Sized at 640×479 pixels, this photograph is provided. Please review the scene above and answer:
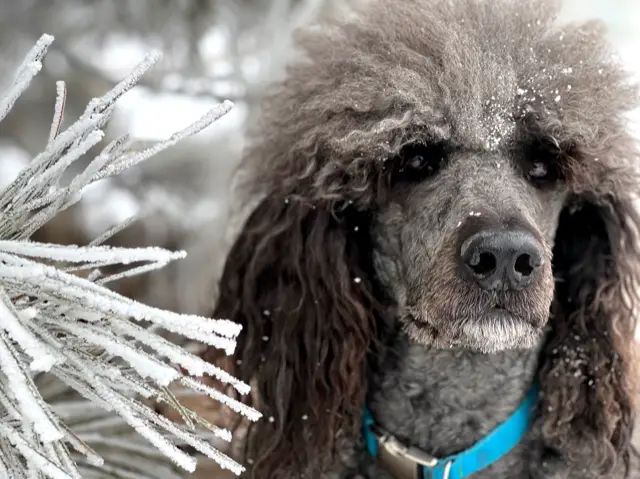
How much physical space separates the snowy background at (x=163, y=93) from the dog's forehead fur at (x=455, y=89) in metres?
0.47

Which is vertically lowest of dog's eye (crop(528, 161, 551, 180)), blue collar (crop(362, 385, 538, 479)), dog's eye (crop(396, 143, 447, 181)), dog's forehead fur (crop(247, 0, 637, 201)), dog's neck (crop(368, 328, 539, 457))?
blue collar (crop(362, 385, 538, 479))

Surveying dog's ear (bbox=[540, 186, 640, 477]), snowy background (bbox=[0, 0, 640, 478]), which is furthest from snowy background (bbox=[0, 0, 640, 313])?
dog's ear (bbox=[540, 186, 640, 477])

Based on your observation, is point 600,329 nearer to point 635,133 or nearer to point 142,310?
point 635,133

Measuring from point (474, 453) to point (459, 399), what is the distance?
10cm

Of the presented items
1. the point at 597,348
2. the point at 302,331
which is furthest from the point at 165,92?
the point at 597,348

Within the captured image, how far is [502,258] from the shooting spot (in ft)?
3.39

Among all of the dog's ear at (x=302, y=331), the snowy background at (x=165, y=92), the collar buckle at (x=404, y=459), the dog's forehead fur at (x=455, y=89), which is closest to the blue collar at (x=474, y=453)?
the collar buckle at (x=404, y=459)

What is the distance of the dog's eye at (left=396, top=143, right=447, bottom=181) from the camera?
1198mm

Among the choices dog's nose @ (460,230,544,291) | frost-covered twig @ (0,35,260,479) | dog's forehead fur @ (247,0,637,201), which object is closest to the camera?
frost-covered twig @ (0,35,260,479)

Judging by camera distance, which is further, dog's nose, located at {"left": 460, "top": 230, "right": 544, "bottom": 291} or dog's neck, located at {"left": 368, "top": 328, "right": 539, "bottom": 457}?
dog's neck, located at {"left": 368, "top": 328, "right": 539, "bottom": 457}

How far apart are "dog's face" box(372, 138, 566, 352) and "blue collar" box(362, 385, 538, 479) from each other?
211 millimetres

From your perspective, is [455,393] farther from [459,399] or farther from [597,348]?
[597,348]

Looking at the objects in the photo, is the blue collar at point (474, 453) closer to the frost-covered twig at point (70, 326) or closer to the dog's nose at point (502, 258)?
the dog's nose at point (502, 258)

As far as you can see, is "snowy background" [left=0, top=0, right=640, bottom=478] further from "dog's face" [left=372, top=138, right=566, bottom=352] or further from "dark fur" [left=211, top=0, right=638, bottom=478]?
"dog's face" [left=372, top=138, right=566, bottom=352]
